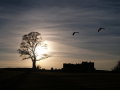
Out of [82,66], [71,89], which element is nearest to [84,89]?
[71,89]

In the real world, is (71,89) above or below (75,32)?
below

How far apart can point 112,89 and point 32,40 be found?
72032mm

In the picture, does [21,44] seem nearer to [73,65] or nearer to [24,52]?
[24,52]

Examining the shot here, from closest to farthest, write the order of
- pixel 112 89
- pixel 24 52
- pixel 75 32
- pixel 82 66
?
pixel 112 89 < pixel 75 32 < pixel 24 52 < pixel 82 66

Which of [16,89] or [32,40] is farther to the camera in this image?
[32,40]

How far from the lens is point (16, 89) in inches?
1111

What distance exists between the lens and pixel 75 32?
45.0m

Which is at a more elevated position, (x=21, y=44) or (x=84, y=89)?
(x=21, y=44)

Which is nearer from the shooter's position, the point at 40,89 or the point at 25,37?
the point at 40,89

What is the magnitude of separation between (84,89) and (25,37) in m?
71.0

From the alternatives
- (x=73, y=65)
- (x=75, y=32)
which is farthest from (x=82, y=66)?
(x=75, y=32)

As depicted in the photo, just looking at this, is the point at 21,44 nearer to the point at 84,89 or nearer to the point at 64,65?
the point at 64,65

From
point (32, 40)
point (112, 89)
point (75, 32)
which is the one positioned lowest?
point (112, 89)

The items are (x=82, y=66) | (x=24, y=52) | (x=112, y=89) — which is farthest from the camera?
(x=82, y=66)
